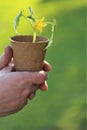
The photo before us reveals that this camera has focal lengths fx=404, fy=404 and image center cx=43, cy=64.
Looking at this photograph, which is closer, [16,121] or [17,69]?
[17,69]

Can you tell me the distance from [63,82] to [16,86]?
1.45 m

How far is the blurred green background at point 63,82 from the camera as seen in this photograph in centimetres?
252

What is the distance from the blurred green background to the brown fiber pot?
1365mm


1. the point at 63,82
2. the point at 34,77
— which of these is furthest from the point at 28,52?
the point at 63,82

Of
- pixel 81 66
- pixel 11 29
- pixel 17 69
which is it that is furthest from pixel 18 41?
pixel 81 66

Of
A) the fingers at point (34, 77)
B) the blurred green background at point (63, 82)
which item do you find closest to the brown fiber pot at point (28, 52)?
the fingers at point (34, 77)

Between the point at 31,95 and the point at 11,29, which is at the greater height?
the point at 31,95

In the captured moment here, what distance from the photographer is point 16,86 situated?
1136 mm

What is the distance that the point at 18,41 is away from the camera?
1116 millimetres

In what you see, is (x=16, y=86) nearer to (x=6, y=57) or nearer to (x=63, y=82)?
(x=6, y=57)

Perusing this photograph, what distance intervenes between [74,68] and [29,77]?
4.82ft

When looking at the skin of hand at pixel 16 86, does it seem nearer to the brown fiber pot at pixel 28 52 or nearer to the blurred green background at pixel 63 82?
the brown fiber pot at pixel 28 52

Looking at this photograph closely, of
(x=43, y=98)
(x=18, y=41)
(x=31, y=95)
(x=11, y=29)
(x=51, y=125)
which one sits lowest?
(x=51, y=125)

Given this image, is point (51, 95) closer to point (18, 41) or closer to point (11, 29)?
point (11, 29)
